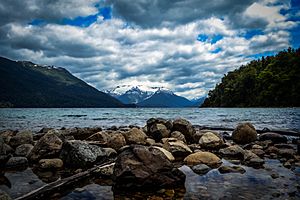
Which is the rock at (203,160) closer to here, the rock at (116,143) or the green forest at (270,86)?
the rock at (116,143)

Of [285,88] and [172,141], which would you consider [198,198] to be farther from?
[285,88]

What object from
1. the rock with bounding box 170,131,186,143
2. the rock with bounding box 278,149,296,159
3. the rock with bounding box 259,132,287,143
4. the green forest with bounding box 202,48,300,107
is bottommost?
the rock with bounding box 278,149,296,159

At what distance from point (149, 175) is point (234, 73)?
149 meters

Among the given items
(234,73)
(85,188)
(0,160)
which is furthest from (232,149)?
(234,73)

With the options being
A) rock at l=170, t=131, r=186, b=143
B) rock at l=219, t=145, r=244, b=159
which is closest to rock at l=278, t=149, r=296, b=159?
rock at l=219, t=145, r=244, b=159

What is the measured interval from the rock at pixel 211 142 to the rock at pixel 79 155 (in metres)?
6.39

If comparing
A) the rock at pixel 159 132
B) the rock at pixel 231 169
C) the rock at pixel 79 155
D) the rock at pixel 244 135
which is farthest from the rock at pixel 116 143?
the rock at pixel 244 135

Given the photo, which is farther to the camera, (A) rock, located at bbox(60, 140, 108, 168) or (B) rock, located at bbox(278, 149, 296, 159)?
(B) rock, located at bbox(278, 149, 296, 159)

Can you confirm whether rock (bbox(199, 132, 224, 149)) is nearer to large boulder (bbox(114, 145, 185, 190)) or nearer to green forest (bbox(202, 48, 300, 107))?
large boulder (bbox(114, 145, 185, 190))

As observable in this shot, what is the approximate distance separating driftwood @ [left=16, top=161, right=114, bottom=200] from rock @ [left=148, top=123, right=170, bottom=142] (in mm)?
7549

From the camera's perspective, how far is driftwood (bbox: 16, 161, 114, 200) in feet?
20.0

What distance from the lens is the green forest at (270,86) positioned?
9272cm

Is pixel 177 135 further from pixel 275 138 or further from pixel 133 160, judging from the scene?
pixel 133 160

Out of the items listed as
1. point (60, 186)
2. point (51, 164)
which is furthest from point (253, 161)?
point (51, 164)
